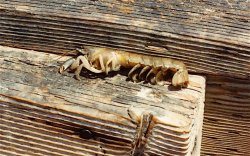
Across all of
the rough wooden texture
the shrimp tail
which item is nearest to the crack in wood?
the shrimp tail

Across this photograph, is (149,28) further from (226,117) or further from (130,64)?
(226,117)

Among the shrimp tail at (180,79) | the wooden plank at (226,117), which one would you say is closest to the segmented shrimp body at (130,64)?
the shrimp tail at (180,79)

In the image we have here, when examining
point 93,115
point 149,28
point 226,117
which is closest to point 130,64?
point 149,28

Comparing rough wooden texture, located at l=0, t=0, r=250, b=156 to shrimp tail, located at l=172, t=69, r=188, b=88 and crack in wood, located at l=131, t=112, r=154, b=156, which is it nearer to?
shrimp tail, located at l=172, t=69, r=188, b=88

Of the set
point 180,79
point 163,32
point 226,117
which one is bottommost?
point 226,117

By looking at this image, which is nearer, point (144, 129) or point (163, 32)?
point (144, 129)

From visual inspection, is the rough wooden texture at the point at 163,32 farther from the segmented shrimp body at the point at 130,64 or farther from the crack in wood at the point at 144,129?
the crack in wood at the point at 144,129

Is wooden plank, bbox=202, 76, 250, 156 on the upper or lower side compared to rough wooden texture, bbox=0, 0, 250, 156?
lower
